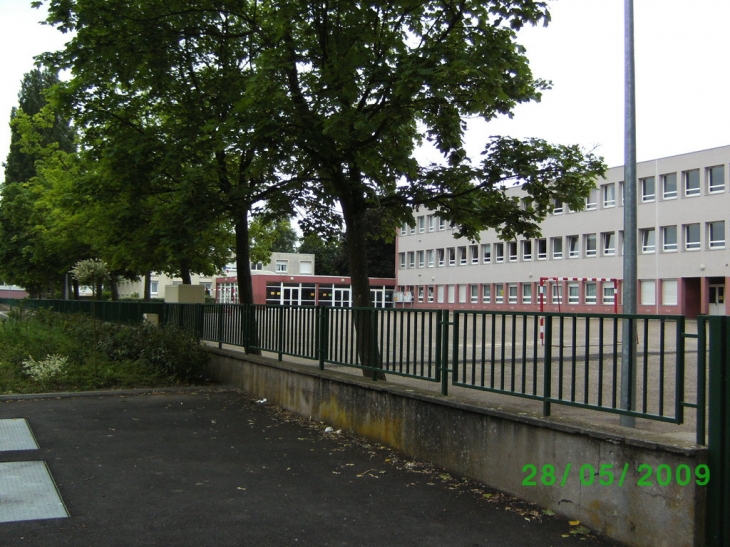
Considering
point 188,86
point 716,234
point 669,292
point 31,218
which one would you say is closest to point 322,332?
point 188,86

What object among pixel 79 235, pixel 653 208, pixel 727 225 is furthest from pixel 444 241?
pixel 79 235

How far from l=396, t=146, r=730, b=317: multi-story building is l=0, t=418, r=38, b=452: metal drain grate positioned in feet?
86.1

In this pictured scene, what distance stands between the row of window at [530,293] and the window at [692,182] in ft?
18.7

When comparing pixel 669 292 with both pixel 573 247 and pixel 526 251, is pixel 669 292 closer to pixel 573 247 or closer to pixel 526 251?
pixel 573 247

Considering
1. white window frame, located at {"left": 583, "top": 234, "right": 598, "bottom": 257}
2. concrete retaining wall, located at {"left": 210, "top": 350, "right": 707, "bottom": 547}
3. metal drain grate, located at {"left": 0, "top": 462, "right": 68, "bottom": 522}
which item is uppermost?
white window frame, located at {"left": 583, "top": 234, "right": 598, "bottom": 257}

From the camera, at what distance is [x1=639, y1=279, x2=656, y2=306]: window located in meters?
47.3

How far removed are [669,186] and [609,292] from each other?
8524mm

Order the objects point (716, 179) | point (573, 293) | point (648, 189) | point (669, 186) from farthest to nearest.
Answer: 1. point (573, 293)
2. point (648, 189)
3. point (669, 186)
4. point (716, 179)

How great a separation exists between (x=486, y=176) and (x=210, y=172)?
16.8ft

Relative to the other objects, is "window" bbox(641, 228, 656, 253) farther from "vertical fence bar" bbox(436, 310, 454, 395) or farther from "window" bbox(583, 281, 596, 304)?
"vertical fence bar" bbox(436, 310, 454, 395)

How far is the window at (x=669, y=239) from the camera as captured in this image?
46.1 meters

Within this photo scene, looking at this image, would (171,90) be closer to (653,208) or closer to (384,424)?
(384,424)

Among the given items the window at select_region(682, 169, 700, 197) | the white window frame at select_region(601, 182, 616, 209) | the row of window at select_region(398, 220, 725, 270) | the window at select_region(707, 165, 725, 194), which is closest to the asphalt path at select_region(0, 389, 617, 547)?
the row of window at select_region(398, 220, 725, 270)

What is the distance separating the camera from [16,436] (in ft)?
26.8
